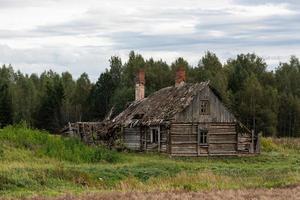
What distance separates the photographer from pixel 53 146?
34.3 m

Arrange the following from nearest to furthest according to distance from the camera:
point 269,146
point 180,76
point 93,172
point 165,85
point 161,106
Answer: point 93,172
point 161,106
point 180,76
point 269,146
point 165,85

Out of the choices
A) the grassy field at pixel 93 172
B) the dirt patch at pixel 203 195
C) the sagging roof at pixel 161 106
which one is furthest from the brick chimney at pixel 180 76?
the dirt patch at pixel 203 195

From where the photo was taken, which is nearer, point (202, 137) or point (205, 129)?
point (205, 129)

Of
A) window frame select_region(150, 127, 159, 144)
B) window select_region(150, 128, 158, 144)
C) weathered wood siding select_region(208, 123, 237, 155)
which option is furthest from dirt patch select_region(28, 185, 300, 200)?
window select_region(150, 128, 158, 144)

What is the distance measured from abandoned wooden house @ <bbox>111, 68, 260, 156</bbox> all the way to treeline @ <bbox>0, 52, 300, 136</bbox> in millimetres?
34315

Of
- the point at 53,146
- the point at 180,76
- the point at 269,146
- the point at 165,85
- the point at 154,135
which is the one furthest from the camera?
the point at 165,85

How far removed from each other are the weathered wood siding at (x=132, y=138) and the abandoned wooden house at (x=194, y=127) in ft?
0.48

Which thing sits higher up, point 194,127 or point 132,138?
point 194,127

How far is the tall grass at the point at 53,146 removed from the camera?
33.0 meters

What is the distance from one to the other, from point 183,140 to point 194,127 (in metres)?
1.10

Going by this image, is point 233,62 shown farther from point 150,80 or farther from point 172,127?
point 172,127

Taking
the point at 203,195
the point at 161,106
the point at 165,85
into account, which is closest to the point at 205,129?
the point at 161,106

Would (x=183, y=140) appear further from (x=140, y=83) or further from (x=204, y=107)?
(x=140, y=83)

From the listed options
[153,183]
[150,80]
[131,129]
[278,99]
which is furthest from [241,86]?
[153,183]
